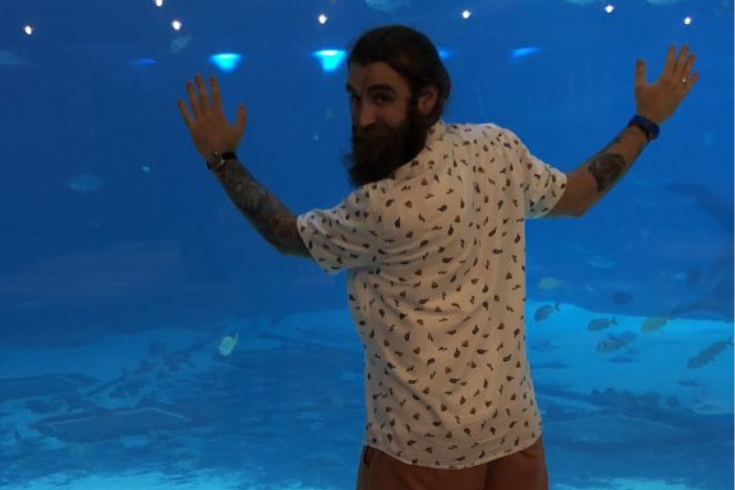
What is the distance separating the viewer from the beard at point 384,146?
4.58 ft

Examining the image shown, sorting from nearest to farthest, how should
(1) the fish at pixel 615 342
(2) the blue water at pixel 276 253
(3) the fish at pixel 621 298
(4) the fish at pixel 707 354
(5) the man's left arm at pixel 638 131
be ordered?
(5) the man's left arm at pixel 638 131
(2) the blue water at pixel 276 253
(4) the fish at pixel 707 354
(1) the fish at pixel 615 342
(3) the fish at pixel 621 298

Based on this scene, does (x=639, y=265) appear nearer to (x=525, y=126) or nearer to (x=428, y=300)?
(x=525, y=126)

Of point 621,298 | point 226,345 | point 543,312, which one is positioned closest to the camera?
point 226,345

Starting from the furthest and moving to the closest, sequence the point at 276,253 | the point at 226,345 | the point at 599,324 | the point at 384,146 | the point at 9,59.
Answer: the point at 599,324 < the point at 276,253 < the point at 226,345 < the point at 9,59 < the point at 384,146

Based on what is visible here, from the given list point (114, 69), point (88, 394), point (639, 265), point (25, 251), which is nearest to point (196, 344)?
point (88, 394)

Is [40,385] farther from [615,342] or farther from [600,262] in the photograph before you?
[600,262]

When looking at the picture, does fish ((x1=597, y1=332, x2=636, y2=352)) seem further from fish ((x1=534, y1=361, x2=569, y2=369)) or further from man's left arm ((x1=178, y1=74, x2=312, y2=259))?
man's left arm ((x1=178, y1=74, x2=312, y2=259))

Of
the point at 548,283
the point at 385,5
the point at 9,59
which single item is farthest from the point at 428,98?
the point at 548,283

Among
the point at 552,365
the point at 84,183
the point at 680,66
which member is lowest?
the point at 680,66

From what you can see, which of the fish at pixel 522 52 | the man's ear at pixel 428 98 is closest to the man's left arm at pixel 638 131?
the man's ear at pixel 428 98

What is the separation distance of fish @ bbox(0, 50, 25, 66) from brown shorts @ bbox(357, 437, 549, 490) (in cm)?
344

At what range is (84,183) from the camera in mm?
4555

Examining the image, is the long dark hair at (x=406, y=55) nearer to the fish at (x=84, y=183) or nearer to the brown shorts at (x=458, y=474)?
the brown shorts at (x=458, y=474)

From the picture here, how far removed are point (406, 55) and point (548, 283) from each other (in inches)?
179
